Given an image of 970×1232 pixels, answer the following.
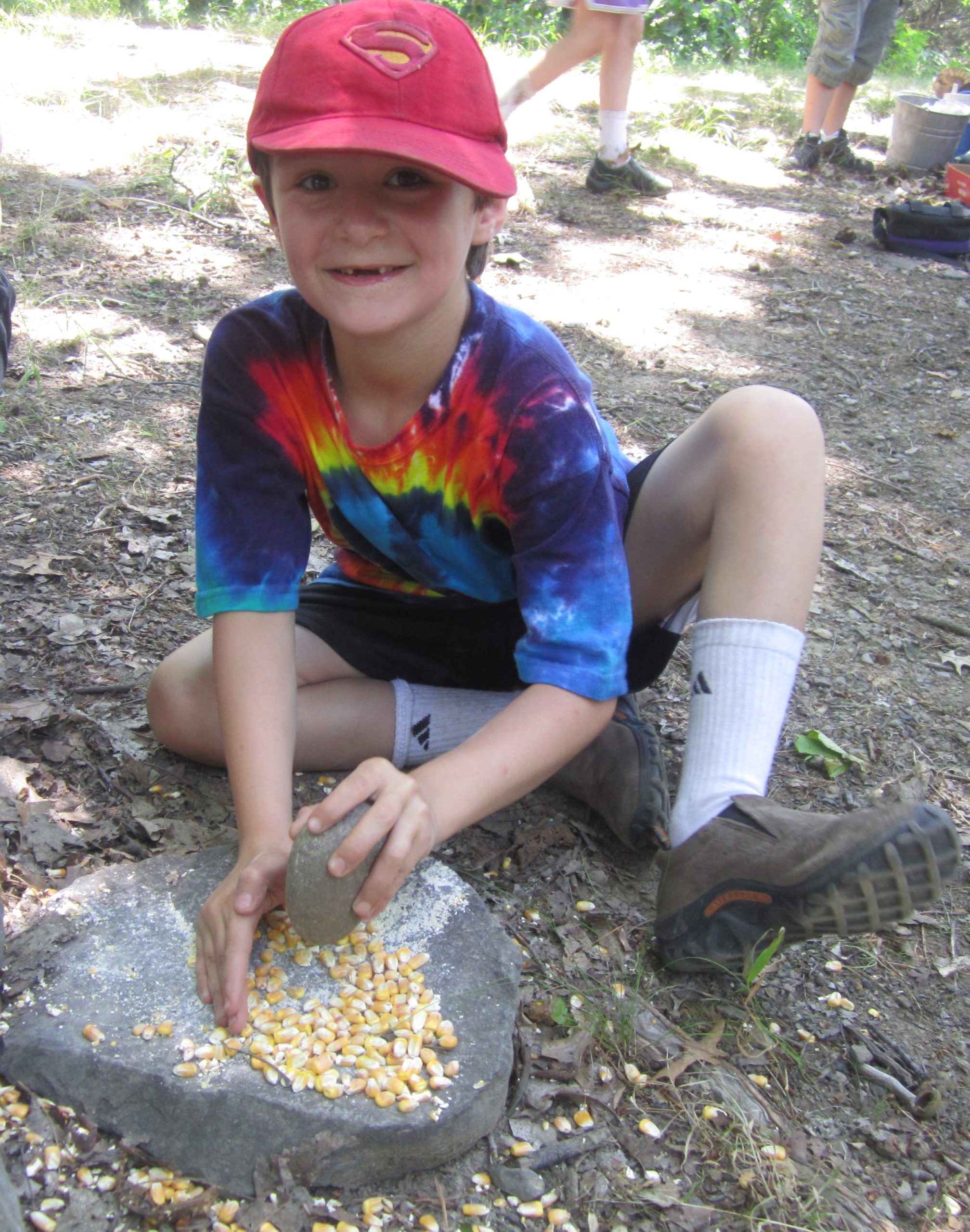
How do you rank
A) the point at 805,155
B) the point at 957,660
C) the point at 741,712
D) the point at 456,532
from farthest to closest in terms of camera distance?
1. the point at 805,155
2. the point at 957,660
3. the point at 456,532
4. the point at 741,712

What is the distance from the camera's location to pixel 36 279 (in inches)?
165

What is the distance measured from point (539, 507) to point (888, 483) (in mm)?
2421

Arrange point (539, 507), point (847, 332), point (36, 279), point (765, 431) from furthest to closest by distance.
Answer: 1. point (847, 332)
2. point (36, 279)
3. point (765, 431)
4. point (539, 507)

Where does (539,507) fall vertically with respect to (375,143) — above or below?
below

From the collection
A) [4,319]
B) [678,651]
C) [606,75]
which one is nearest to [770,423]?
[678,651]

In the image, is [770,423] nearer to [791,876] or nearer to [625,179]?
[791,876]

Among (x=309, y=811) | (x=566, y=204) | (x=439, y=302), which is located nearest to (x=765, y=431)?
(x=439, y=302)

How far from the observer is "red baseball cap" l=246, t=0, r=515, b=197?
5.21ft

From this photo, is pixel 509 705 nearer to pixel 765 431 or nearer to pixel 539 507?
pixel 539 507

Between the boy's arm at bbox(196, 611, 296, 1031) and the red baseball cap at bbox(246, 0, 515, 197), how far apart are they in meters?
0.82

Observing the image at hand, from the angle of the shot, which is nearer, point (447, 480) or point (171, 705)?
point (447, 480)

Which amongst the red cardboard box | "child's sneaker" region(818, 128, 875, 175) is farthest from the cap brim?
"child's sneaker" region(818, 128, 875, 175)

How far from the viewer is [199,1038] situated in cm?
164

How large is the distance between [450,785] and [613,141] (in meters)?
5.36
